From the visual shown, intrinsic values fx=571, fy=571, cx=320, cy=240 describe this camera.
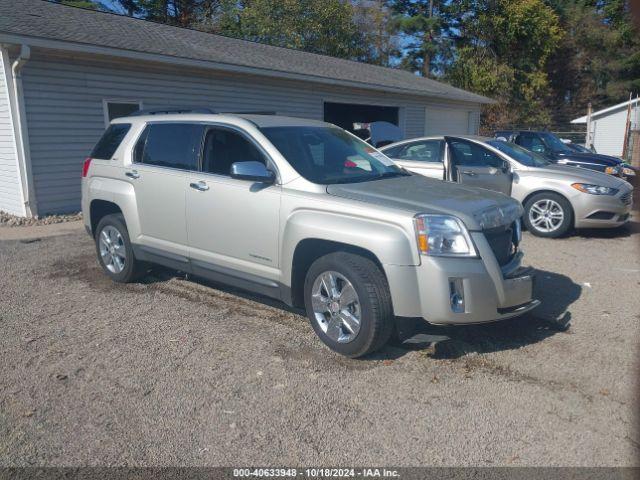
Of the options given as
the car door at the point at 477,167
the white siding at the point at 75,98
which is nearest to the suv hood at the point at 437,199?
the car door at the point at 477,167

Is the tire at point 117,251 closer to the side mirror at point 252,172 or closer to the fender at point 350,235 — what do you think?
the side mirror at point 252,172

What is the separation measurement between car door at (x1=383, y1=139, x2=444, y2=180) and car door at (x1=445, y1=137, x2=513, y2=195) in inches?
7.7

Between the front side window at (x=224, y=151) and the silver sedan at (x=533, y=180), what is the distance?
185 inches

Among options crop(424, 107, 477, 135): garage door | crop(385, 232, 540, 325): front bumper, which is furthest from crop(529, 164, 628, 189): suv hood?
crop(424, 107, 477, 135): garage door

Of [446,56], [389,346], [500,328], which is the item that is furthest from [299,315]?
[446,56]

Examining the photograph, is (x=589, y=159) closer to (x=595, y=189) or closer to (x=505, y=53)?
(x=595, y=189)

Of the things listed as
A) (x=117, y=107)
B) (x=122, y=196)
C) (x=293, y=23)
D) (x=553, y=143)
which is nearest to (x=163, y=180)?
(x=122, y=196)

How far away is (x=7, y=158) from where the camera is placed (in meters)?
10.6

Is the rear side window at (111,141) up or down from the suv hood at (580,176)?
up

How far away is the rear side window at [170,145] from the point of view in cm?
562

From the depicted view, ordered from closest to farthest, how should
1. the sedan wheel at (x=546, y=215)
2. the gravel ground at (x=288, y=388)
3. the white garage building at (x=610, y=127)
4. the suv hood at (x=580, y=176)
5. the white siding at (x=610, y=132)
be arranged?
1. the gravel ground at (x=288, y=388)
2. the suv hood at (x=580, y=176)
3. the sedan wheel at (x=546, y=215)
4. the white garage building at (x=610, y=127)
5. the white siding at (x=610, y=132)

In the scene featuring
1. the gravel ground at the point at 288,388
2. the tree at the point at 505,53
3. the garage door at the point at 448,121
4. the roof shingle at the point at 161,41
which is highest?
the tree at the point at 505,53

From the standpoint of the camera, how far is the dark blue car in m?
14.3

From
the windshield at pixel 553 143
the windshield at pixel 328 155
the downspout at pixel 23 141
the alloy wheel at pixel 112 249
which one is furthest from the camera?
the windshield at pixel 553 143
